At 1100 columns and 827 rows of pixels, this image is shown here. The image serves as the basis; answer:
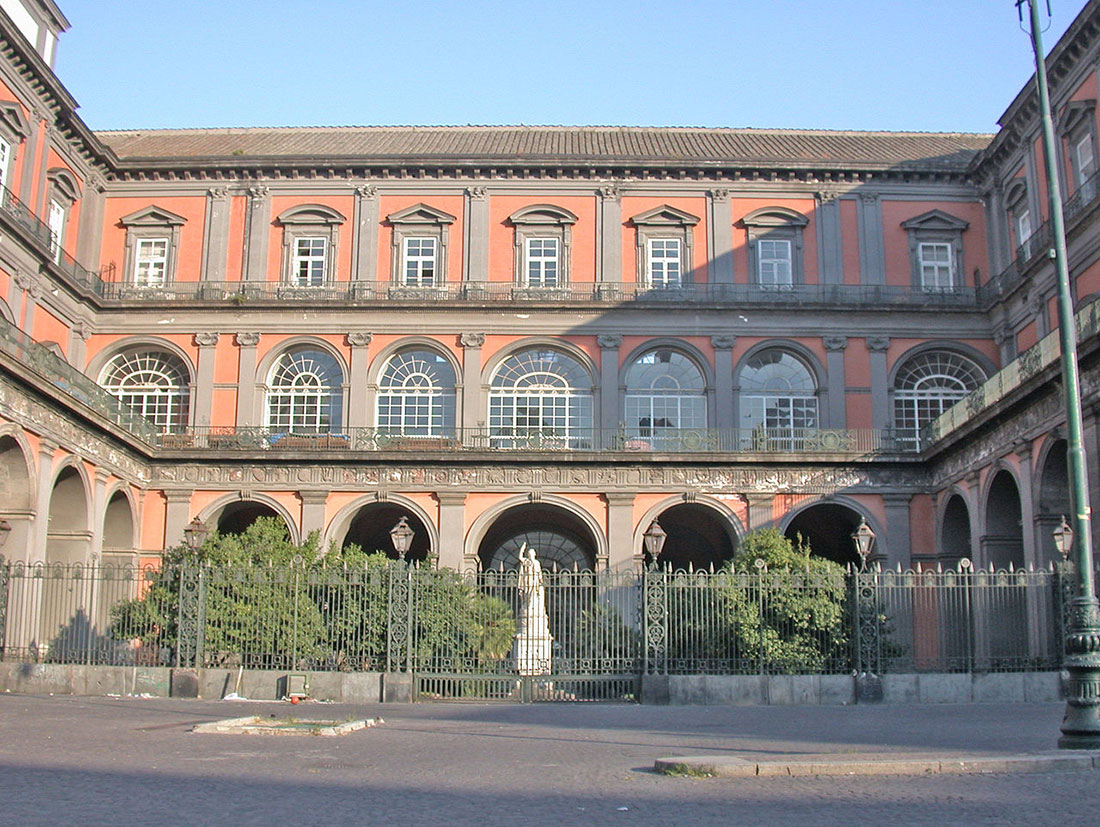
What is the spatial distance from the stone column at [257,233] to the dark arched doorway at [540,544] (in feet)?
34.1

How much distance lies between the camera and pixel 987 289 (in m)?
34.7

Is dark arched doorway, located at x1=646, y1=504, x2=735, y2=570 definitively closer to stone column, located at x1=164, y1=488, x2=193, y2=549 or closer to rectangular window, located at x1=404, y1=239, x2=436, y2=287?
rectangular window, located at x1=404, y1=239, x2=436, y2=287

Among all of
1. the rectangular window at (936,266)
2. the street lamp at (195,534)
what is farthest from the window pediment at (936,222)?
the street lamp at (195,534)

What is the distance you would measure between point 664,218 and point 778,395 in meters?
6.25

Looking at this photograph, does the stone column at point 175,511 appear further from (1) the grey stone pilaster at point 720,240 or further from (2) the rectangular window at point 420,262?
(1) the grey stone pilaster at point 720,240

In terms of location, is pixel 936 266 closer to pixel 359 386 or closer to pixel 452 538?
pixel 452 538

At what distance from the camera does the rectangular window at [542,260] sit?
3559 centimetres

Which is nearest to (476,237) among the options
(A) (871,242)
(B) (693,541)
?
(B) (693,541)

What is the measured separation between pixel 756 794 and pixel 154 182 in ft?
104

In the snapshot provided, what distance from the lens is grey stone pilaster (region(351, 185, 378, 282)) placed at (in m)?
35.6

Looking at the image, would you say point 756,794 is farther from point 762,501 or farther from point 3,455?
point 762,501

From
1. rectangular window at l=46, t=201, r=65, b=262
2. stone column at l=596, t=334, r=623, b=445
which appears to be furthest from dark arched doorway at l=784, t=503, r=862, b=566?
rectangular window at l=46, t=201, r=65, b=262

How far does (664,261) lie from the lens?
35.7 metres

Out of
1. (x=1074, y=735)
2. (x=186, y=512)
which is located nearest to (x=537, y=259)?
(x=186, y=512)
